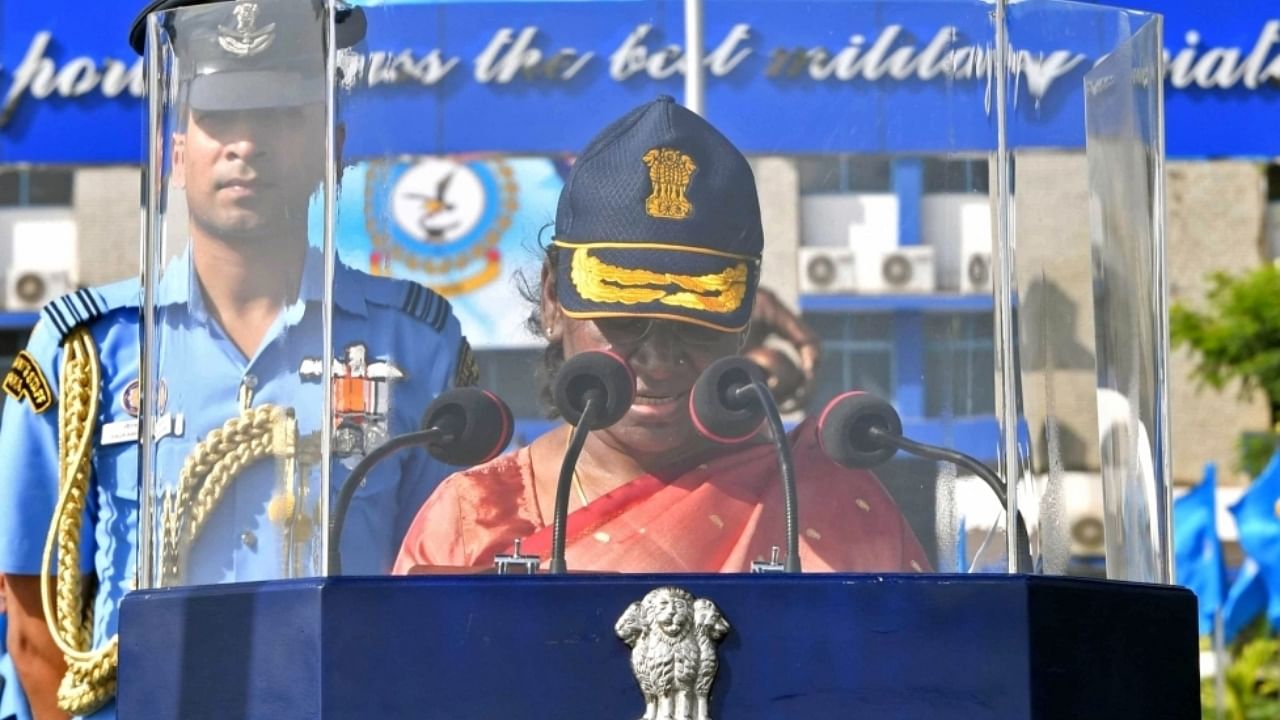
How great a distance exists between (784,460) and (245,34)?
0.74 metres

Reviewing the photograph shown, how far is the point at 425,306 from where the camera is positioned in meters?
2.52

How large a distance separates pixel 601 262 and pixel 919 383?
1.13 ft

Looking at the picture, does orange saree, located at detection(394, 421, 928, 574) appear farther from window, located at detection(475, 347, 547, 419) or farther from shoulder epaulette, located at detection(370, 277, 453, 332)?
shoulder epaulette, located at detection(370, 277, 453, 332)

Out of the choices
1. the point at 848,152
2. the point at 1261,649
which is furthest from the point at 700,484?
the point at 1261,649

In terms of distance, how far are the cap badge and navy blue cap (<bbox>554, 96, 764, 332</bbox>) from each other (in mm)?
372

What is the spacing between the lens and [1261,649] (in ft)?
53.6

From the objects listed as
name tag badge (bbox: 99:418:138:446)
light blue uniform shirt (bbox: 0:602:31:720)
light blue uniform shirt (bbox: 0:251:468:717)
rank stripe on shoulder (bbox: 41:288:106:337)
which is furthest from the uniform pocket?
light blue uniform shirt (bbox: 0:251:468:717)

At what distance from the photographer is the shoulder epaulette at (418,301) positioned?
2520 mm

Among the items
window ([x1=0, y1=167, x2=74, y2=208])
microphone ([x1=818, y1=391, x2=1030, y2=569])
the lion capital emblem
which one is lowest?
the lion capital emblem

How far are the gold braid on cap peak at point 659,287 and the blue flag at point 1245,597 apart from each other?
39.5 ft

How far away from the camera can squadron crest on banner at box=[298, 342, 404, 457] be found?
2.52 m

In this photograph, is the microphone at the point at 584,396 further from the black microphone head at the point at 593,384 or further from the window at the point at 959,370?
the window at the point at 959,370

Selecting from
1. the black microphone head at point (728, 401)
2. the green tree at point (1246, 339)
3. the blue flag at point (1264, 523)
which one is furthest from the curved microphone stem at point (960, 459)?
the green tree at point (1246, 339)

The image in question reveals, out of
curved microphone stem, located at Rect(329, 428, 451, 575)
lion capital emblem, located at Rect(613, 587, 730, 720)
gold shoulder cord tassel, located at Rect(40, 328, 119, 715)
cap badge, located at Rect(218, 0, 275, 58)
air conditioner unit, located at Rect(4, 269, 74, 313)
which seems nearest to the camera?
lion capital emblem, located at Rect(613, 587, 730, 720)
